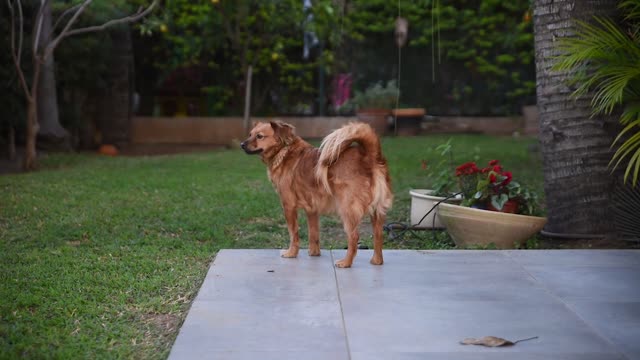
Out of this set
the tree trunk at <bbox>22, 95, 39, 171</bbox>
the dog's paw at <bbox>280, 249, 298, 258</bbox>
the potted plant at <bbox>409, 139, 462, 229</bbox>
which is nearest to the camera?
the dog's paw at <bbox>280, 249, 298, 258</bbox>

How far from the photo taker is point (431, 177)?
416 inches

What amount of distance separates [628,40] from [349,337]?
3385mm

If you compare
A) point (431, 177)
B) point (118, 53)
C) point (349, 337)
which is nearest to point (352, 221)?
point (349, 337)

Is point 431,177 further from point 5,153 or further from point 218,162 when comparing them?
point 5,153

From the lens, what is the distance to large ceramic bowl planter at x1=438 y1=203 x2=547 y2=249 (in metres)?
6.41

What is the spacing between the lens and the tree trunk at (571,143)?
660cm

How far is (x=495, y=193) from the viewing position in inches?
264

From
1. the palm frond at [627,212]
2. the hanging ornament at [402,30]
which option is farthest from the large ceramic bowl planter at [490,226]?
the hanging ornament at [402,30]

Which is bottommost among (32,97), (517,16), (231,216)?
(231,216)

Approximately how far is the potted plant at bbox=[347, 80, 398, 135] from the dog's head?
37.2 feet

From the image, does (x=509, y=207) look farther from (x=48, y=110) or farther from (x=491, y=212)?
(x=48, y=110)

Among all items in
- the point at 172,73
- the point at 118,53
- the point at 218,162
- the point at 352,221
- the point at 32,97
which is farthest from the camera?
the point at 172,73

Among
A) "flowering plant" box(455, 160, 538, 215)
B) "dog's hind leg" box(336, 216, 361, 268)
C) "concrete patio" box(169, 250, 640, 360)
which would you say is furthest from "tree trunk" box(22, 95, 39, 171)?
"dog's hind leg" box(336, 216, 361, 268)

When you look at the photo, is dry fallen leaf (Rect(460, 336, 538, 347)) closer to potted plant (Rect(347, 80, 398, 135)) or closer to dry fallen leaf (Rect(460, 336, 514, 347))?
dry fallen leaf (Rect(460, 336, 514, 347))
